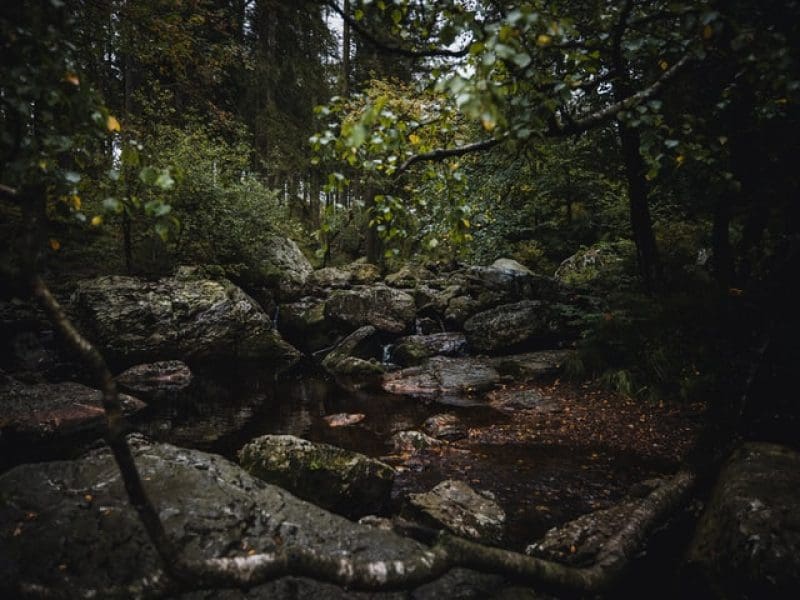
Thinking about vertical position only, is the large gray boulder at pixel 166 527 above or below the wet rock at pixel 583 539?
above

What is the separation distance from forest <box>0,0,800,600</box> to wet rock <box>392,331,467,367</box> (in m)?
0.12

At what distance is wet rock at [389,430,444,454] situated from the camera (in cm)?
639

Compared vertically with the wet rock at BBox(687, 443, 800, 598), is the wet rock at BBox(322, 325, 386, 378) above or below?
below

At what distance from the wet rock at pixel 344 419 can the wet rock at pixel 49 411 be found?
145 inches

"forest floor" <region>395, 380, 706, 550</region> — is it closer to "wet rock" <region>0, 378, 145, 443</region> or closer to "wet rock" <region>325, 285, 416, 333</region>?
"wet rock" <region>0, 378, 145, 443</region>

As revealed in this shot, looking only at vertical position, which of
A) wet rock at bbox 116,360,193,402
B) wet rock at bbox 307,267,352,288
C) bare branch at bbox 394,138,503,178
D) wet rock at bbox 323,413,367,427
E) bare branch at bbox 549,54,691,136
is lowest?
wet rock at bbox 323,413,367,427

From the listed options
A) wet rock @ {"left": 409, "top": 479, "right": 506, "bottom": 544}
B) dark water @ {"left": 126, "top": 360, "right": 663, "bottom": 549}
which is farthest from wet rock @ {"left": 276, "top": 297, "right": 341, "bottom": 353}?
wet rock @ {"left": 409, "top": 479, "right": 506, "bottom": 544}

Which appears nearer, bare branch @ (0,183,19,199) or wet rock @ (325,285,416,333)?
bare branch @ (0,183,19,199)

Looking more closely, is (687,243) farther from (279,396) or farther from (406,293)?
(279,396)

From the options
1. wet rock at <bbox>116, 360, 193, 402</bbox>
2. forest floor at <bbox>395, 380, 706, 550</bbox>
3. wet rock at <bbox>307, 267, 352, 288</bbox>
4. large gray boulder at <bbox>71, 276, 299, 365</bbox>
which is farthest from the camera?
wet rock at <bbox>307, 267, 352, 288</bbox>

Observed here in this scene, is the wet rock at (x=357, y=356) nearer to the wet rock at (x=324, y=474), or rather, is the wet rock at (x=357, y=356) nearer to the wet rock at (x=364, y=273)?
the wet rock at (x=364, y=273)

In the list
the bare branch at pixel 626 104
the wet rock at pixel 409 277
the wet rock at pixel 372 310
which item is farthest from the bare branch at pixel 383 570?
the wet rock at pixel 409 277

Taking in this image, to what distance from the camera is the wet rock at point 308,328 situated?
13.7 metres

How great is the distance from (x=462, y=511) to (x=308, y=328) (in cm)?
1033
